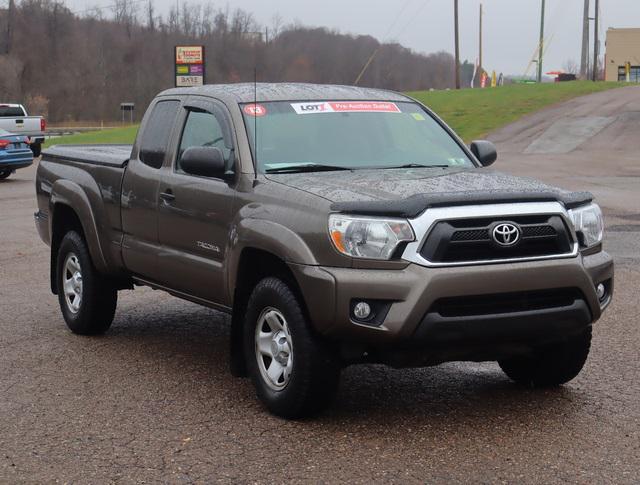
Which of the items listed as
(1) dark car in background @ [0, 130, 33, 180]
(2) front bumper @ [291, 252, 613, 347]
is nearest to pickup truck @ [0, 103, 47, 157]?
(1) dark car in background @ [0, 130, 33, 180]

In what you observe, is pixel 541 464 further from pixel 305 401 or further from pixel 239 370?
pixel 239 370

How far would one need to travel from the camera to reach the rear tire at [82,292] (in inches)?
311

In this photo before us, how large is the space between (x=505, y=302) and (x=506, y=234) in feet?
1.12

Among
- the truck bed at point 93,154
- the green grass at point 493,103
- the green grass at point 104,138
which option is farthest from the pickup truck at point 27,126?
the truck bed at point 93,154

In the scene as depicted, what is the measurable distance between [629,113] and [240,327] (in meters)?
35.7

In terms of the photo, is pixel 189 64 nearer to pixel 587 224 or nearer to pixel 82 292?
pixel 82 292

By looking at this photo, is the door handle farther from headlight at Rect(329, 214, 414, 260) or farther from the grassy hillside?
the grassy hillside

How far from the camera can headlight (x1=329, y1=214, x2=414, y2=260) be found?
203 inches

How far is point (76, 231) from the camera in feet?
27.2

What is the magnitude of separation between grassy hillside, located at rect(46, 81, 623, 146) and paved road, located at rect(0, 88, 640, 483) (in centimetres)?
3072

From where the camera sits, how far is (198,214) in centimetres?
650

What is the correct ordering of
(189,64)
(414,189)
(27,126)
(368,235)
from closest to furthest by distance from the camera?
(368,235)
(414,189)
(27,126)
(189,64)

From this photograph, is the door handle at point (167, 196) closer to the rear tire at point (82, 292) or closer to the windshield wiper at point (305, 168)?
the windshield wiper at point (305, 168)

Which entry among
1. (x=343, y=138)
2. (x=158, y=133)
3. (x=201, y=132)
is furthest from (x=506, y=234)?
(x=158, y=133)
